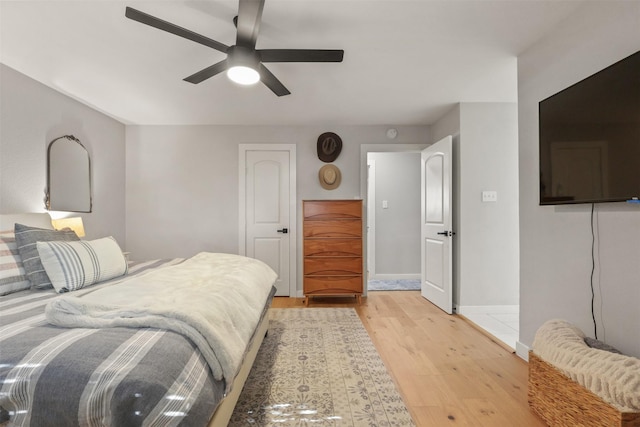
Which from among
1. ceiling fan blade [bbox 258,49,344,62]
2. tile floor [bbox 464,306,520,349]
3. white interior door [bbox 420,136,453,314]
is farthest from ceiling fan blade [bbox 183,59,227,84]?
tile floor [bbox 464,306,520,349]

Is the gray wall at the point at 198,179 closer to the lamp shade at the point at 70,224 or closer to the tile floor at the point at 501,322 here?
the lamp shade at the point at 70,224

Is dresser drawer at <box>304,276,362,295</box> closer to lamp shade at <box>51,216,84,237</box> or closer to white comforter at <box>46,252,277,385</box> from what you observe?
white comforter at <box>46,252,277,385</box>

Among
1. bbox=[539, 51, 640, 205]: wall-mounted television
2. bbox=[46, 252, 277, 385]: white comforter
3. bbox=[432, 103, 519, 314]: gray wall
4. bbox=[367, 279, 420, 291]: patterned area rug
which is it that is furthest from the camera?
bbox=[367, 279, 420, 291]: patterned area rug

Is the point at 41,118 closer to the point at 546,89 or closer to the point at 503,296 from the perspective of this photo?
the point at 546,89

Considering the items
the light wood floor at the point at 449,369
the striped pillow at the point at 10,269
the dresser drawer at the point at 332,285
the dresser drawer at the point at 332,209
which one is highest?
the dresser drawer at the point at 332,209

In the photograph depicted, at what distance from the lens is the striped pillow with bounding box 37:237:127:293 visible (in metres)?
1.68

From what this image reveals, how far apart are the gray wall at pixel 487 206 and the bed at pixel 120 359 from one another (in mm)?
2711

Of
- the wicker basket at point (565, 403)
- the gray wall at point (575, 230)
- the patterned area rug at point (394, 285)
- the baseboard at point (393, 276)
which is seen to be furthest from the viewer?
the baseboard at point (393, 276)

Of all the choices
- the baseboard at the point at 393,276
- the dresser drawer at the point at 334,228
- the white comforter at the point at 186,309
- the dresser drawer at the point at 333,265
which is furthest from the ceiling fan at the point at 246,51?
the baseboard at the point at 393,276

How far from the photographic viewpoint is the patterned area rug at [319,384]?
5.22ft

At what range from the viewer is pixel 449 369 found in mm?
2102

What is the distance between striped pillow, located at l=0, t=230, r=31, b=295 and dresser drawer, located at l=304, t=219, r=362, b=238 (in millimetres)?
2501

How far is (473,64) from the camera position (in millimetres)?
2480

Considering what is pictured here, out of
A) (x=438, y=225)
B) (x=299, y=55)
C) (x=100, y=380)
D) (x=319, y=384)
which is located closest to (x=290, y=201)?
(x=438, y=225)
